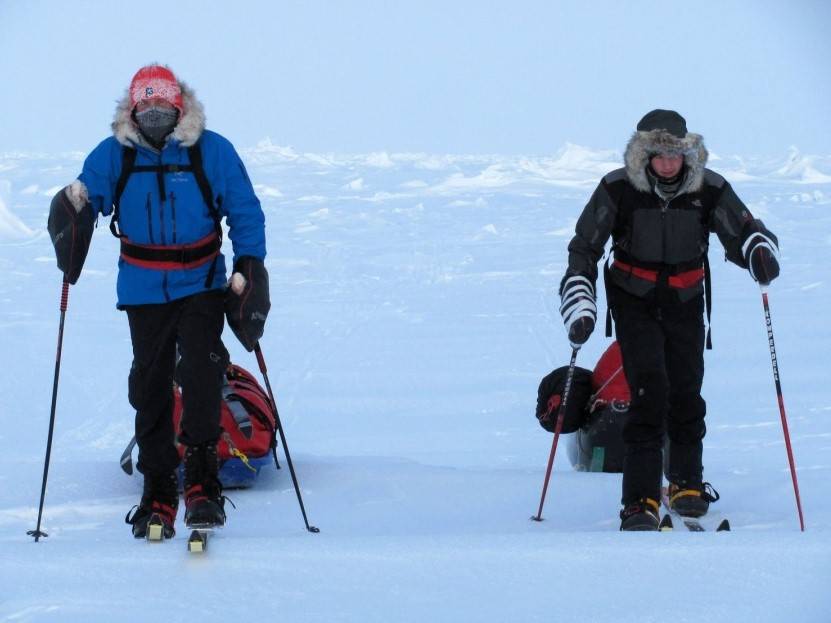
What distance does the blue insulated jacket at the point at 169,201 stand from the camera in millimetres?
3947

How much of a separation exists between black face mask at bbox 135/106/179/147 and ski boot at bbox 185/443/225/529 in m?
1.16

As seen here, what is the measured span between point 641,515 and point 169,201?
2.13 meters

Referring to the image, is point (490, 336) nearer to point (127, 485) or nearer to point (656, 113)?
point (127, 485)

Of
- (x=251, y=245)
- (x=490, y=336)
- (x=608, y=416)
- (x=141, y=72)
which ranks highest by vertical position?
(x=141, y=72)

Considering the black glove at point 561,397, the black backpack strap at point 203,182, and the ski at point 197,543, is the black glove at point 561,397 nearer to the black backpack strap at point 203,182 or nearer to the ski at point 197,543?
the black backpack strap at point 203,182

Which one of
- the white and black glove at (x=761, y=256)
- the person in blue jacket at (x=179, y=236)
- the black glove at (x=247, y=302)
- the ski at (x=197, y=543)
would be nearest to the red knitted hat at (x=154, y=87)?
the person in blue jacket at (x=179, y=236)

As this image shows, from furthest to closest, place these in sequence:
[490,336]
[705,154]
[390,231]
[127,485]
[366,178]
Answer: [366,178] < [390,231] < [490,336] < [127,485] < [705,154]

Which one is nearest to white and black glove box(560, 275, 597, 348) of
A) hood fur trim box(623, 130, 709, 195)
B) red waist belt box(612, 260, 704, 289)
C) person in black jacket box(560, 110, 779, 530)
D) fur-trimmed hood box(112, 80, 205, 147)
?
person in black jacket box(560, 110, 779, 530)

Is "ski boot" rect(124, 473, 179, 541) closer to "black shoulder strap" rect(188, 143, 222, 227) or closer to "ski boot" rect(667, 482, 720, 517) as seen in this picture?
"black shoulder strap" rect(188, 143, 222, 227)

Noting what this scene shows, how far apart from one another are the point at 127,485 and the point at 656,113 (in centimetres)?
317

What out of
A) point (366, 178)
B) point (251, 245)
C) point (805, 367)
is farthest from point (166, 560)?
point (366, 178)

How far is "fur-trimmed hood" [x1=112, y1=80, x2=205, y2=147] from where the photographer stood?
3922 mm

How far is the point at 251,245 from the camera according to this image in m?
4.02

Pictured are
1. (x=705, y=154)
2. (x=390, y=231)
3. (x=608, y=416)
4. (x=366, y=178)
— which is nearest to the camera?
(x=705, y=154)
